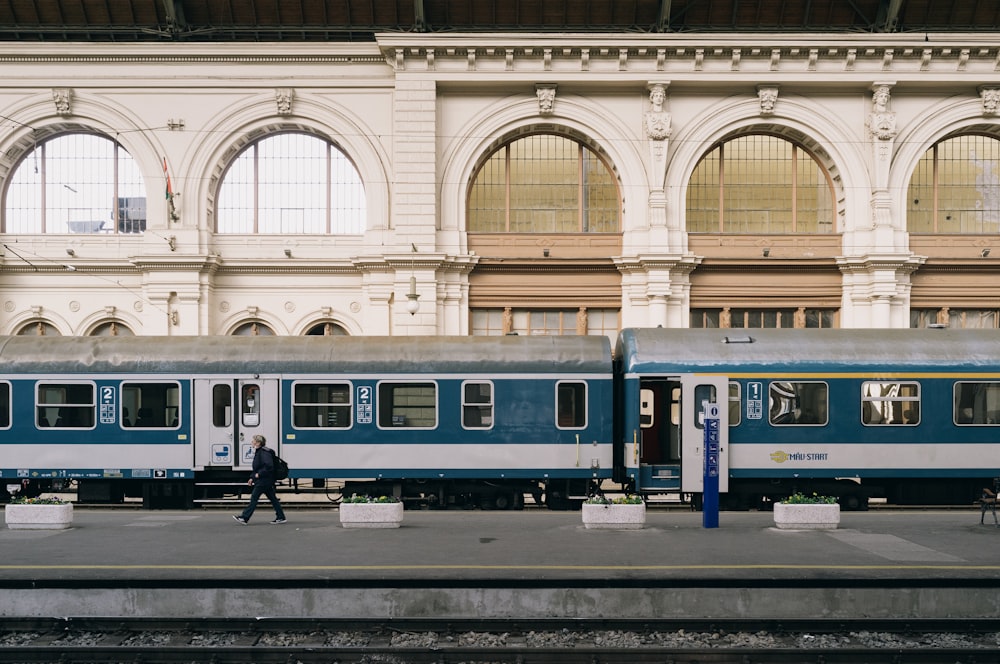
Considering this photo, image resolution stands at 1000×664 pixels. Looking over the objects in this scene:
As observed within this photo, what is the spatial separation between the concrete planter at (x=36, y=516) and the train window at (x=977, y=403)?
17.7 meters

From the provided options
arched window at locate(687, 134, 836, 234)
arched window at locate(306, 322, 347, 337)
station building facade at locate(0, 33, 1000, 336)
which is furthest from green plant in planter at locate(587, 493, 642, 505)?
arched window at locate(687, 134, 836, 234)

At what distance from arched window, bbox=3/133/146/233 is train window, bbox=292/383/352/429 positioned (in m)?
14.7

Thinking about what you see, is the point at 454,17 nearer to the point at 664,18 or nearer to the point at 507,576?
the point at 664,18

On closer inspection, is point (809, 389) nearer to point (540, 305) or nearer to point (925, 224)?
point (540, 305)

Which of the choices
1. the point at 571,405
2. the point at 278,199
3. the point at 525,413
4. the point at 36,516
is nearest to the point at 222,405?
the point at 36,516

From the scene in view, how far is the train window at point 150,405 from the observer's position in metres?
17.5

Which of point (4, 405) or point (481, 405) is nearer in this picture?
Answer: point (481, 405)

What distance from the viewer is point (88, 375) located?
17578 millimetres

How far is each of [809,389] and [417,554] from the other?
9.42 m

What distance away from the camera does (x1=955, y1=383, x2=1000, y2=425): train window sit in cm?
1691

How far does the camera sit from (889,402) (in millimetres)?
16984

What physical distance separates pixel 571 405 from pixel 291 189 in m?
16.1

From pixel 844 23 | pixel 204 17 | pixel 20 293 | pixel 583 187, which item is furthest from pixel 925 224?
pixel 20 293

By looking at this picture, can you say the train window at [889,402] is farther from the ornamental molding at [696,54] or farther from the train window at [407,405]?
the ornamental molding at [696,54]
